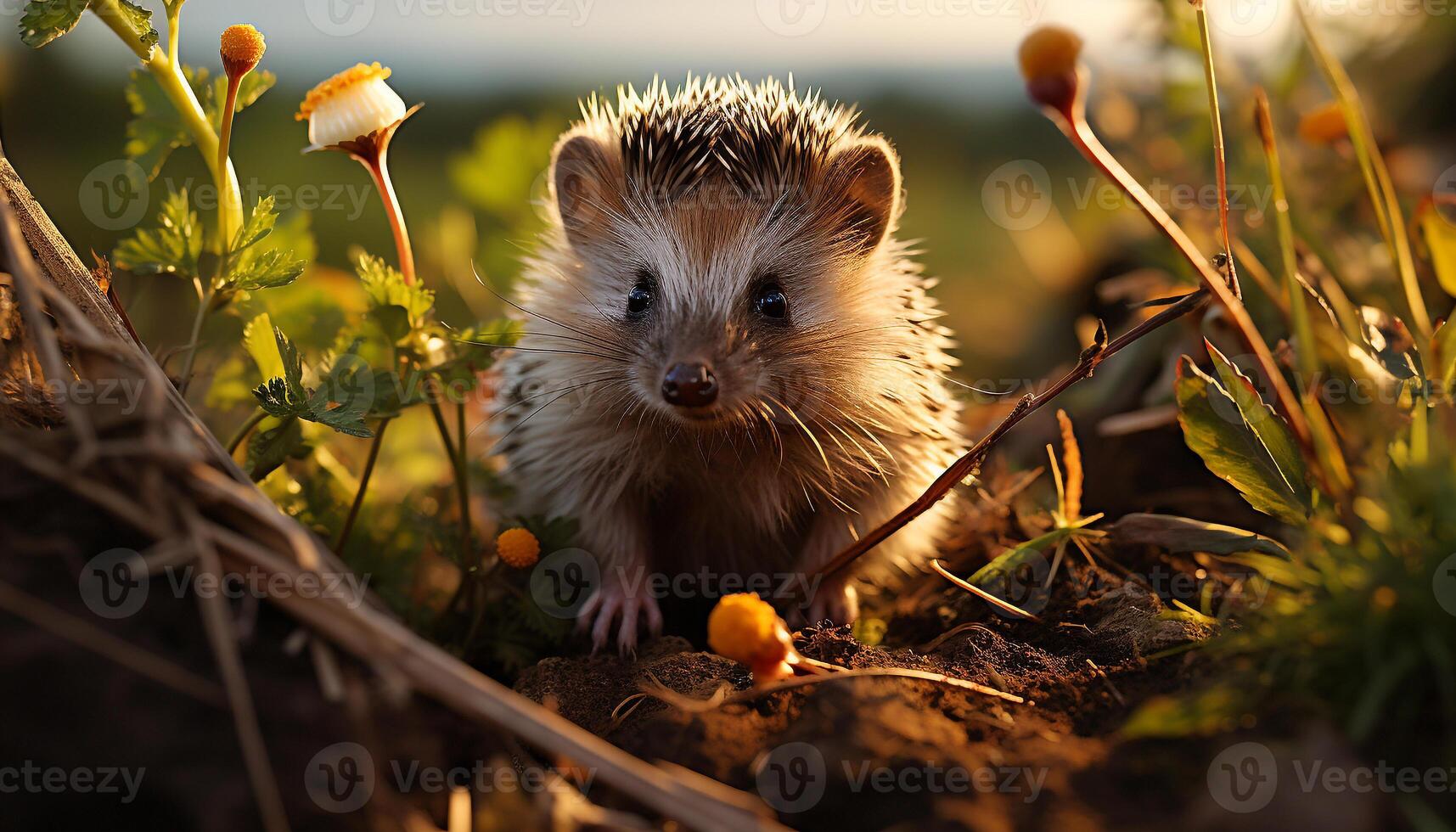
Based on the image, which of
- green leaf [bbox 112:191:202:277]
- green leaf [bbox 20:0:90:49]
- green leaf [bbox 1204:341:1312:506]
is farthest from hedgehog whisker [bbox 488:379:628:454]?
green leaf [bbox 1204:341:1312:506]

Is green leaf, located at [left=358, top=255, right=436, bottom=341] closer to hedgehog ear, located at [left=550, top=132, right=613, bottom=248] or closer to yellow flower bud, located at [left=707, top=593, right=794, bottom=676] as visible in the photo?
hedgehog ear, located at [left=550, top=132, right=613, bottom=248]

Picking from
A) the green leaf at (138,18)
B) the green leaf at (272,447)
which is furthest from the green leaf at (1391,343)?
the green leaf at (138,18)

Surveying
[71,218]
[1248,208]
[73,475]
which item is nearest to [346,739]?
[73,475]

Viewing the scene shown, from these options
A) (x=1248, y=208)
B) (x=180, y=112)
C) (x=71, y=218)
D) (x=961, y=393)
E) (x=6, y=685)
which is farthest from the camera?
(x=71, y=218)

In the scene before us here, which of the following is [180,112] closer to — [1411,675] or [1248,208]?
[1411,675]

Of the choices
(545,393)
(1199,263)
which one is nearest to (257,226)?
(545,393)

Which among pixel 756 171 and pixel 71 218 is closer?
pixel 756 171
